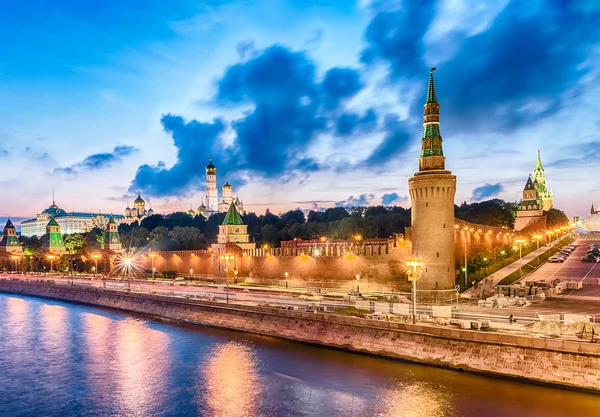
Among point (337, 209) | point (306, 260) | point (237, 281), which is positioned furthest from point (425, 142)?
point (337, 209)

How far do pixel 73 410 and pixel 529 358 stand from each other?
18.4 metres

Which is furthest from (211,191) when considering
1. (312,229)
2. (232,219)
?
(232,219)

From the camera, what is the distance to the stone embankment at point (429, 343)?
18453 mm

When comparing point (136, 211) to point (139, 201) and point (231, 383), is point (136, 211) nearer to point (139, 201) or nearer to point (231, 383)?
point (139, 201)

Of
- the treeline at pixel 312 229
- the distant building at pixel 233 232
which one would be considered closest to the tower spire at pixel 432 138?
the distant building at pixel 233 232

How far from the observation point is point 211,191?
17788 cm

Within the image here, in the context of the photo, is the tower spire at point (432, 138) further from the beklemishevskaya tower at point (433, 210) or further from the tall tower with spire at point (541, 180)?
the tall tower with spire at point (541, 180)

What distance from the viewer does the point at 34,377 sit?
23828 millimetres

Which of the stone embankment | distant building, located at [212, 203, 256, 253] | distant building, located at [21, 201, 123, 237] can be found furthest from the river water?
distant building, located at [21, 201, 123, 237]

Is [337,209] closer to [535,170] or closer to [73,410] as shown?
[535,170]

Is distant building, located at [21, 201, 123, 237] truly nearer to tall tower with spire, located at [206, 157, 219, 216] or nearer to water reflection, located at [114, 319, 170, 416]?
tall tower with spire, located at [206, 157, 219, 216]

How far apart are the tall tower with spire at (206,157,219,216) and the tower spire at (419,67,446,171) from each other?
147 m

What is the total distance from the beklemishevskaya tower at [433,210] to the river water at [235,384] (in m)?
10.4

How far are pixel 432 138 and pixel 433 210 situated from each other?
16.5 ft
